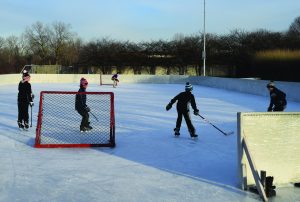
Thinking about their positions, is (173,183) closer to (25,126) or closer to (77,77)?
(25,126)

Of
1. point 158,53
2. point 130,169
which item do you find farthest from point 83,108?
point 158,53

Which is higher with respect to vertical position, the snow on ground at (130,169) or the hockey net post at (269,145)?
the hockey net post at (269,145)

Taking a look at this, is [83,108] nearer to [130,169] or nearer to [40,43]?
[130,169]

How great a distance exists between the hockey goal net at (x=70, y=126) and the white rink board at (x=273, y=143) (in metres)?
3.53

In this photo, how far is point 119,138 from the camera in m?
9.62

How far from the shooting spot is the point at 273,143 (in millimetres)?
5953

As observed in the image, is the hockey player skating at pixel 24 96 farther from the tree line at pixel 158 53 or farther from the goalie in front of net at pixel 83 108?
the tree line at pixel 158 53

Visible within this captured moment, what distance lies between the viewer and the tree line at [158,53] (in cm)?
4141

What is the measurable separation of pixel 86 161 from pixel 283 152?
320 centimetres

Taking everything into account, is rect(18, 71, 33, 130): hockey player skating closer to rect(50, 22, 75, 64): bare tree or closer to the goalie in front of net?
the goalie in front of net

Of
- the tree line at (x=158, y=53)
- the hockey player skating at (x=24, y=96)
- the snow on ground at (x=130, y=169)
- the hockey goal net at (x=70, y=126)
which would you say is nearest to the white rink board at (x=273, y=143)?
the snow on ground at (x=130, y=169)

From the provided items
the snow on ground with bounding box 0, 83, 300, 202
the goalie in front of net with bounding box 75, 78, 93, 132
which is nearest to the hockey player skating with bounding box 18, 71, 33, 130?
the snow on ground with bounding box 0, 83, 300, 202

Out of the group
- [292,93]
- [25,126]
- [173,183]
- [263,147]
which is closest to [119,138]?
[25,126]

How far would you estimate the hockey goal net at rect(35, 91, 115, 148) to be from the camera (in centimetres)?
891
